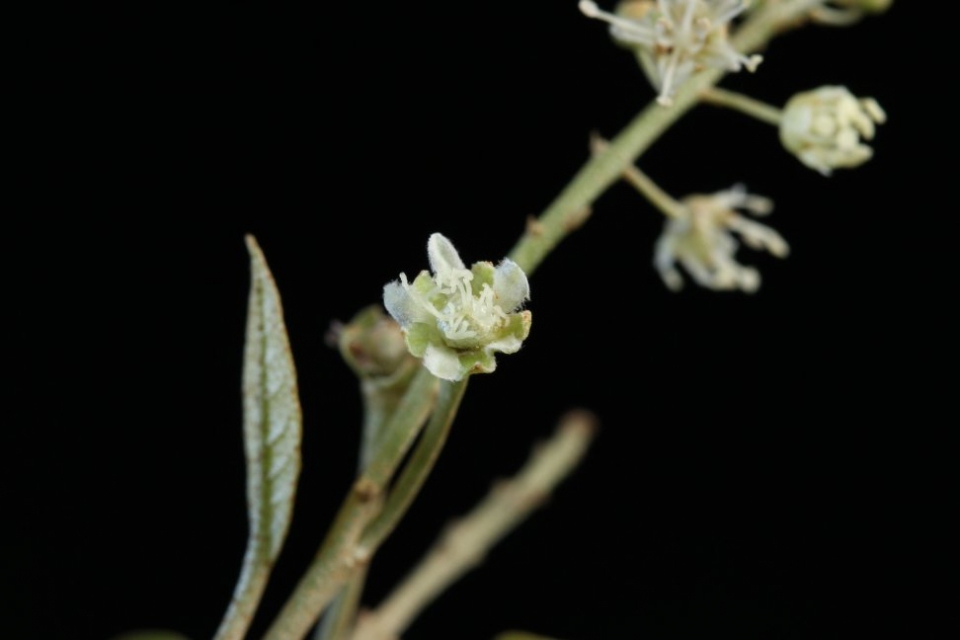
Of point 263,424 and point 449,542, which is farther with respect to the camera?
point 449,542

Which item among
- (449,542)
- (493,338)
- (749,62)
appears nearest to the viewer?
(493,338)

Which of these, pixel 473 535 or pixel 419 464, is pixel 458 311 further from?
pixel 473 535

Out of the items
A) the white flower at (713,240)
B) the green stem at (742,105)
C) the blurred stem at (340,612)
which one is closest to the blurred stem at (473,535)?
the blurred stem at (340,612)

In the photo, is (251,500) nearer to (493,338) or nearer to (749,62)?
(493,338)

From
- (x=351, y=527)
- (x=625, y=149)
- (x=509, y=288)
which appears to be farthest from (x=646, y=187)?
(x=351, y=527)

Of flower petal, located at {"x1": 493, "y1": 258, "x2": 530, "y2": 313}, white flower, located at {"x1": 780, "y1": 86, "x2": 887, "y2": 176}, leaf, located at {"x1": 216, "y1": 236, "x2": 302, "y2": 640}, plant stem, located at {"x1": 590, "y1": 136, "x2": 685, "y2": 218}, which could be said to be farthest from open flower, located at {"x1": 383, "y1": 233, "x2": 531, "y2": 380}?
white flower, located at {"x1": 780, "y1": 86, "x2": 887, "y2": 176}

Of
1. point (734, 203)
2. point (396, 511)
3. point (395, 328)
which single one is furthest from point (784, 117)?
point (396, 511)
